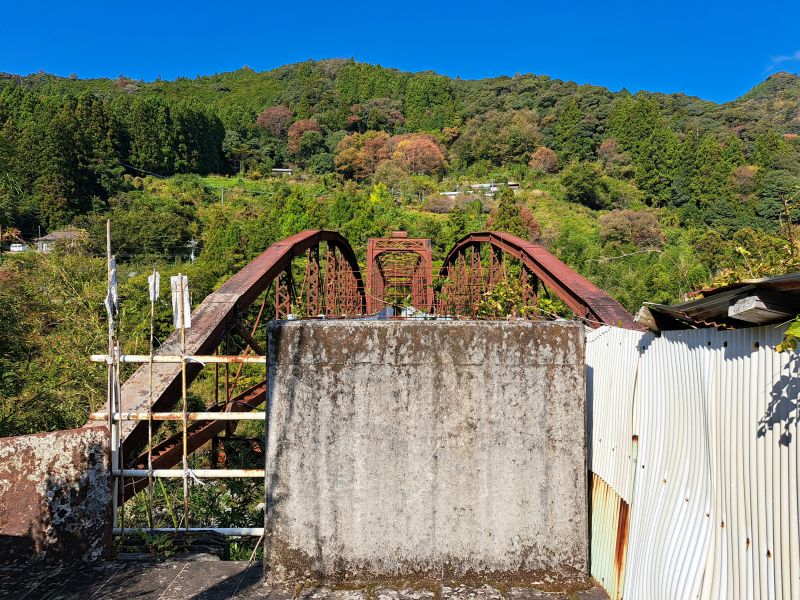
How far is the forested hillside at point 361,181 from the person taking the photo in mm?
12273

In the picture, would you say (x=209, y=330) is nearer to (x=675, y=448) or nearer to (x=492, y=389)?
(x=492, y=389)

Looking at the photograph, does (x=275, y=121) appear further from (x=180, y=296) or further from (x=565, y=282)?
(x=180, y=296)

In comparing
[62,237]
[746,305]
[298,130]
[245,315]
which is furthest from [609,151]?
[746,305]

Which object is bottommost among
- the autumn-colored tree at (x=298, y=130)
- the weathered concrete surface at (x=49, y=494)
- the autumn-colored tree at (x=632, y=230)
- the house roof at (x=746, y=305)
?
the weathered concrete surface at (x=49, y=494)

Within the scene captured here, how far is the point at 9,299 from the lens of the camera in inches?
362

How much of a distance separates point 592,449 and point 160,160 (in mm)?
63406

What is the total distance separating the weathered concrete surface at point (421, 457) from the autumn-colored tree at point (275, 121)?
7587cm

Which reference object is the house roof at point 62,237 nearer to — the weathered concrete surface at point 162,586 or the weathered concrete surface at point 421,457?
the weathered concrete surface at point 162,586

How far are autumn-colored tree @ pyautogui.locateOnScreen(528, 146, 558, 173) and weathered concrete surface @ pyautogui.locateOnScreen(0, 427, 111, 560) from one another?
2150 inches

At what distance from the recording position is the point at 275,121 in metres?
75.6

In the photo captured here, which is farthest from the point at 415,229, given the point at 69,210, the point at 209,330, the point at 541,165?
the point at 209,330

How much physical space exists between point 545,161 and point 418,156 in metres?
12.8

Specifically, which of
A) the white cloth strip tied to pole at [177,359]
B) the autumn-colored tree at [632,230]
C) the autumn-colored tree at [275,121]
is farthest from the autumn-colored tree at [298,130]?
the white cloth strip tied to pole at [177,359]

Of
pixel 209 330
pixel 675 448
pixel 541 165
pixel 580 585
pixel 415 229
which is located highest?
pixel 541 165
